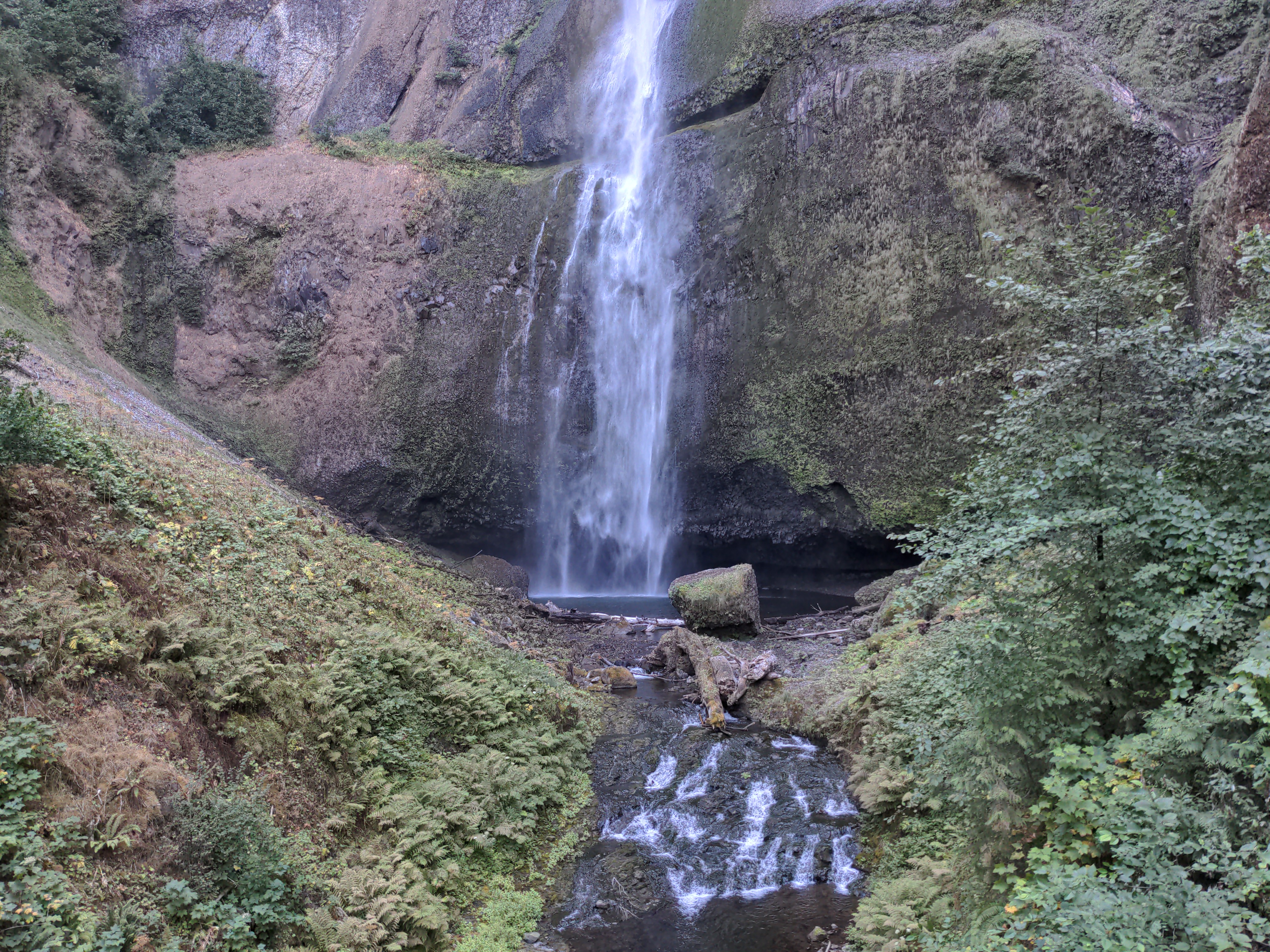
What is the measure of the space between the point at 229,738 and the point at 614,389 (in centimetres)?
1778

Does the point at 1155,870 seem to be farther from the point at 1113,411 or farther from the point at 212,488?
the point at 212,488

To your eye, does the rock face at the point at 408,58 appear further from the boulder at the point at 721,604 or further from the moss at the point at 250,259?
the boulder at the point at 721,604

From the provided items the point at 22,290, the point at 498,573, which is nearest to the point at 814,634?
the point at 498,573

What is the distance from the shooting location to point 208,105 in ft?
86.7

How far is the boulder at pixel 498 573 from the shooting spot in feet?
68.6

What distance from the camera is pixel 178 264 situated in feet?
77.1

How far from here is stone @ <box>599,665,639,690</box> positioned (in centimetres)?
1313

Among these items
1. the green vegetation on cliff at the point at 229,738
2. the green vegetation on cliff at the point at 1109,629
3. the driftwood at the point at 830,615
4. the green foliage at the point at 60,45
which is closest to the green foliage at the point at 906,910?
the green vegetation on cliff at the point at 1109,629

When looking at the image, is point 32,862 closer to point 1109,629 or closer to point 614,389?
point 1109,629

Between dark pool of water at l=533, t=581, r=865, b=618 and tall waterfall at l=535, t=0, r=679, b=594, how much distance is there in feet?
2.88

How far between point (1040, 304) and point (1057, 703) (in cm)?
267

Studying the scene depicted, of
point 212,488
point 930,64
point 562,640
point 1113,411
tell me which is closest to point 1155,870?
point 1113,411

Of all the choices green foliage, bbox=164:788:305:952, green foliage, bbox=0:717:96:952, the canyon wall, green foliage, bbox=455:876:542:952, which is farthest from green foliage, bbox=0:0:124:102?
green foliage, bbox=455:876:542:952

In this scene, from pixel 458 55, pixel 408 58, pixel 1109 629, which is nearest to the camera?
pixel 1109 629
